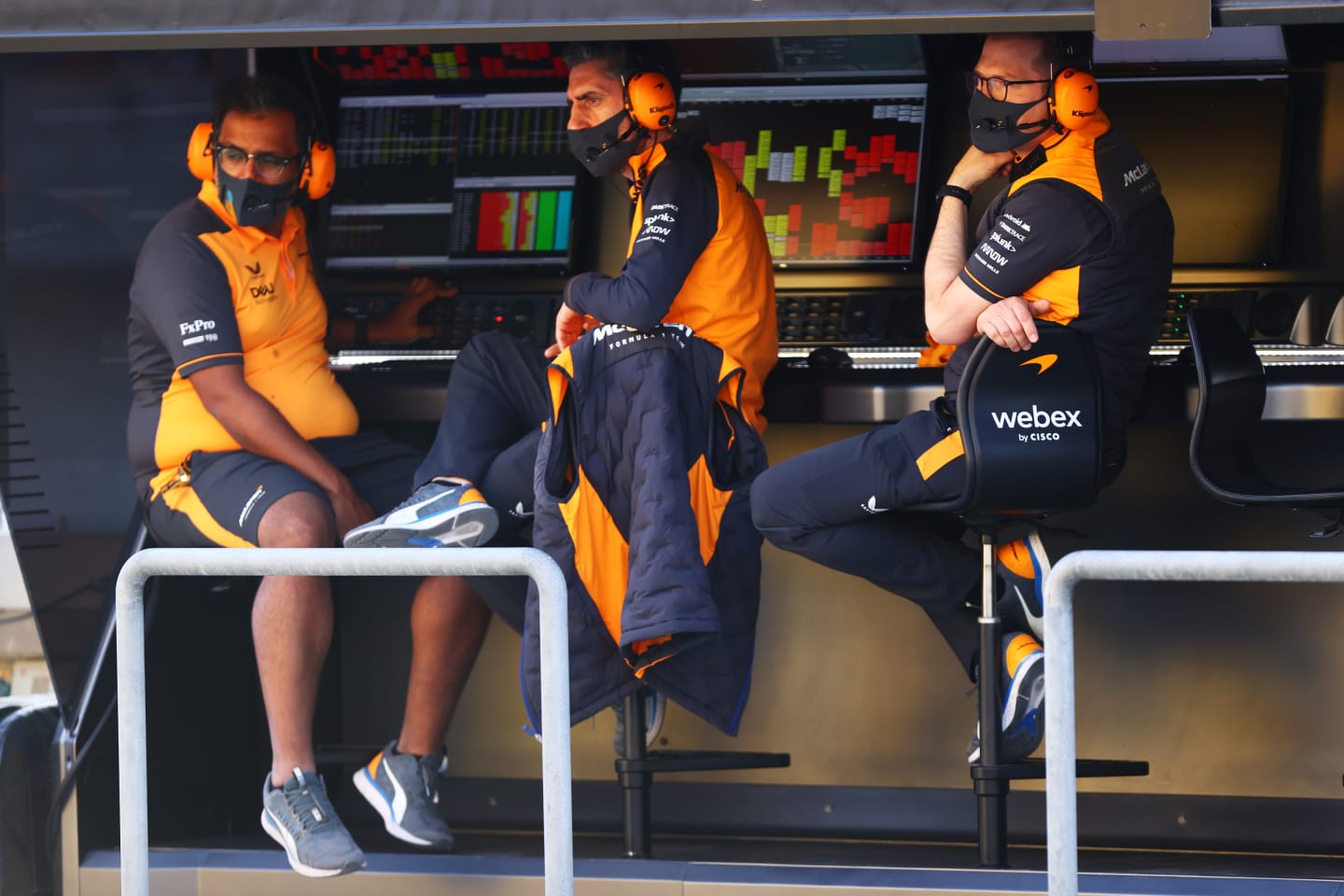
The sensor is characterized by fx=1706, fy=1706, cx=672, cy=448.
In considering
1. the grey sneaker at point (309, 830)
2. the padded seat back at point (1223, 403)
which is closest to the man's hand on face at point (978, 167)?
the padded seat back at point (1223, 403)

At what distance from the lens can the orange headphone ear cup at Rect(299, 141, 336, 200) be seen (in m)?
3.38

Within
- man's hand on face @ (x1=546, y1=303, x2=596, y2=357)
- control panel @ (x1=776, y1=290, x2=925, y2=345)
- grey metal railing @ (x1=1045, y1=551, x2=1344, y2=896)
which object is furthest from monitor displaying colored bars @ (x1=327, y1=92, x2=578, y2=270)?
grey metal railing @ (x1=1045, y1=551, x2=1344, y2=896)

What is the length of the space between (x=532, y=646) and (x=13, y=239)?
132cm

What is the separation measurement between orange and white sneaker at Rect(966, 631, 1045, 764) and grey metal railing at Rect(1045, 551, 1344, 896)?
2.86 feet

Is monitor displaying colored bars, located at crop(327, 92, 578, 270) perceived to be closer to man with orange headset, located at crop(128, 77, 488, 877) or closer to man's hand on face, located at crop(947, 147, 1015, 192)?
man with orange headset, located at crop(128, 77, 488, 877)

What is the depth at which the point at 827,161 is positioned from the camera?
3.89 meters

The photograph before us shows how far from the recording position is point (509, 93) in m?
4.04

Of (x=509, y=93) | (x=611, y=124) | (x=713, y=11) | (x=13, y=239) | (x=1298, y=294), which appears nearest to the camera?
(x=713, y=11)

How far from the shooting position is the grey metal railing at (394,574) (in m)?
2.05

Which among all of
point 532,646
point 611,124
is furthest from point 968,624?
point 611,124

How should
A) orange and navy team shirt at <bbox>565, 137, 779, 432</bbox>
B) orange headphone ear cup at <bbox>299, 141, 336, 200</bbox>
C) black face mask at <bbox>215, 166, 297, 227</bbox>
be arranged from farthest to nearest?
orange headphone ear cup at <bbox>299, 141, 336, 200</bbox> < black face mask at <bbox>215, 166, 297, 227</bbox> < orange and navy team shirt at <bbox>565, 137, 779, 432</bbox>

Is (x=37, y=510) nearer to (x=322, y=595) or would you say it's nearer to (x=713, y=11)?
(x=322, y=595)

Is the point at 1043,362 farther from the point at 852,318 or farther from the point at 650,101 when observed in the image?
the point at 852,318

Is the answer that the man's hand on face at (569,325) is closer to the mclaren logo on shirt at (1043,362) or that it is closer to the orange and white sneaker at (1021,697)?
the mclaren logo on shirt at (1043,362)
